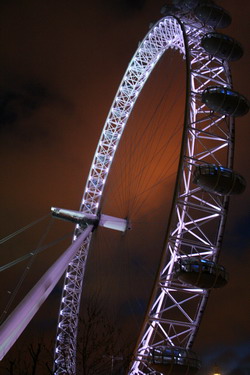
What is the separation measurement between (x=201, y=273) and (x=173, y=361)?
2.78m

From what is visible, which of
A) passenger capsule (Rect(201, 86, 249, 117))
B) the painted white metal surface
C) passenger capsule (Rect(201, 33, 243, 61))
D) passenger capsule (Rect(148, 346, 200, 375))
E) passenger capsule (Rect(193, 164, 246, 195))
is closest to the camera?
the painted white metal surface

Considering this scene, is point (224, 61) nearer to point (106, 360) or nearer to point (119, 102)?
point (119, 102)

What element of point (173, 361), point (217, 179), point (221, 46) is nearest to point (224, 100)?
point (221, 46)

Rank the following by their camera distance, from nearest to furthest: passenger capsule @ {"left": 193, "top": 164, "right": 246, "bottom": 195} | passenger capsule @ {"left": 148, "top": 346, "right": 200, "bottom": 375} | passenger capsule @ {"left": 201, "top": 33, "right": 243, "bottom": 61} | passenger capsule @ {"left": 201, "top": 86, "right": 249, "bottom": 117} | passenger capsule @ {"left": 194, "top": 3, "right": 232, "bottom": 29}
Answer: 1. passenger capsule @ {"left": 148, "top": 346, "right": 200, "bottom": 375}
2. passenger capsule @ {"left": 193, "top": 164, "right": 246, "bottom": 195}
3. passenger capsule @ {"left": 201, "top": 86, "right": 249, "bottom": 117}
4. passenger capsule @ {"left": 201, "top": 33, "right": 243, "bottom": 61}
5. passenger capsule @ {"left": 194, "top": 3, "right": 232, "bottom": 29}

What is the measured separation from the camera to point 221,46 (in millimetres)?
19000

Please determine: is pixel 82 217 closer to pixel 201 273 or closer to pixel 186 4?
pixel 201 273

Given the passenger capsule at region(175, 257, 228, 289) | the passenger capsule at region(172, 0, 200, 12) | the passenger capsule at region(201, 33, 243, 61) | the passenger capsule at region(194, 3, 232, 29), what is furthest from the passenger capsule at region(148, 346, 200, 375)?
the passenger capsule at region(172, 0, 200, 12)

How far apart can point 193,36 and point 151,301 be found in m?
11.3

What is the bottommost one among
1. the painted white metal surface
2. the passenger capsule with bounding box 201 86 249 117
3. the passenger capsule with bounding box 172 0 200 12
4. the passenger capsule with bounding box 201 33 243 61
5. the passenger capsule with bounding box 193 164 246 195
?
the painted white metal surface

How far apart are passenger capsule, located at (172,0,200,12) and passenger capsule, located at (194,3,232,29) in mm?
556

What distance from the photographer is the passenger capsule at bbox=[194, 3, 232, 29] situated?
2005 centimetres

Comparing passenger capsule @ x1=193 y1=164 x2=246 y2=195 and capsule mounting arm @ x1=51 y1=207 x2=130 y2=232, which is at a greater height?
passenger capsule @ x1=193 y1=164 x2=246 y2=195

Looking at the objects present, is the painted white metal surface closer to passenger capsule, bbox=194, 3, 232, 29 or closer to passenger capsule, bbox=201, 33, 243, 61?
passenger capsule, bbox=201, 33, 243, 61

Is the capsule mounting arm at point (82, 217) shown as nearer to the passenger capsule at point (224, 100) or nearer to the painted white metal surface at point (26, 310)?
the painted white metal surface at point (26, 310)
